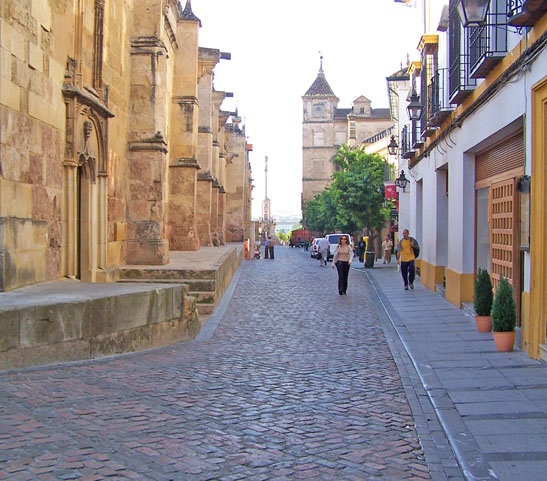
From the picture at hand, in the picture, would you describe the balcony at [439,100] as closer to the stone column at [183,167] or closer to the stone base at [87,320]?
the stone base at [87,320]

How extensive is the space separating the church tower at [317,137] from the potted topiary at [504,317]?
94107 millimetres

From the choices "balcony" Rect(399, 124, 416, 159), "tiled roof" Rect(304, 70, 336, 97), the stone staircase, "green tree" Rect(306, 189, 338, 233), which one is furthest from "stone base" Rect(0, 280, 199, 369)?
"tiled roof" Rect(304, 70, 336, 97)

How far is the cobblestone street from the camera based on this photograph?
15.2 feet

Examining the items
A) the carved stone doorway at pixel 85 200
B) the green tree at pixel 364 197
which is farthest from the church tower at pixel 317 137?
the carved stone doorway at pixel 85 200

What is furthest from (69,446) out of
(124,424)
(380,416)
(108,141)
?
(108,141)

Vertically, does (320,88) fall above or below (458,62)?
above

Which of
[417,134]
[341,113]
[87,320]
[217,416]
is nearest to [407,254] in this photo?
[417,134]

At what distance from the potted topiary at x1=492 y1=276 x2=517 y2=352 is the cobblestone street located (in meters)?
1.39

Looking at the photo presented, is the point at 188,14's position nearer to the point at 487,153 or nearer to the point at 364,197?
the point at 364,197

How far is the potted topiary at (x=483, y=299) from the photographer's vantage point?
10.3m

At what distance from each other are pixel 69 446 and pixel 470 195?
10.7 metres

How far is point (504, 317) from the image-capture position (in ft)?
28.9

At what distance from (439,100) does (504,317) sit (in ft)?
28.6

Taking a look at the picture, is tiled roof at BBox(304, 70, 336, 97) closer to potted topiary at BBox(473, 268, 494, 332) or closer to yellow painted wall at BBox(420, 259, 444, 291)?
yellow painted wall at BBox(420, 259, 444, 291)
